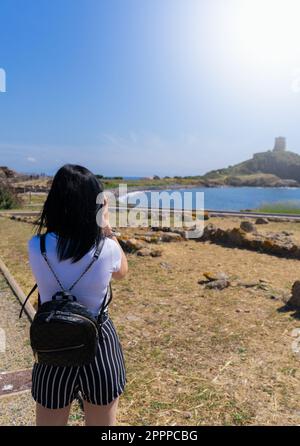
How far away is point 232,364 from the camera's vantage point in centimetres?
382

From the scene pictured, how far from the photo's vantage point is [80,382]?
182 cm

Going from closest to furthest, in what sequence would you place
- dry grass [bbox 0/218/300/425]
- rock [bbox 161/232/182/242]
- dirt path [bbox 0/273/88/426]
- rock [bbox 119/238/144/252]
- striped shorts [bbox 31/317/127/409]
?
striped shorts [bbox 31/317/127/409]
dirt path [bbox 0/273/88/426]
dry grass [bbox 0/218/300/425]
rock [bbox 119/238/144/252]
rock [bbox 161/232/182/242]

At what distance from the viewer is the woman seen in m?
1.75

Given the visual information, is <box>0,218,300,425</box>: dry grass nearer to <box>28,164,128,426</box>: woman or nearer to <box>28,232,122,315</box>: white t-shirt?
<box>28,164,128,426</box>: woman

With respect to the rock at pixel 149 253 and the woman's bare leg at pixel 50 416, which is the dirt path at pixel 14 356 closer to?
the woman's bare leg at pixel 50 416

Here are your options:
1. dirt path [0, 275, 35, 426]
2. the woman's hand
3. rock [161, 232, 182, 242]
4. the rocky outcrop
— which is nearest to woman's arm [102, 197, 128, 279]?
the woman's hand

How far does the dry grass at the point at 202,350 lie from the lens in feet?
10.0

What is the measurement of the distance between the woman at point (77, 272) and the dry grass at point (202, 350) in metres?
1.26

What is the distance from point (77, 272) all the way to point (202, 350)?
2819 millimetres

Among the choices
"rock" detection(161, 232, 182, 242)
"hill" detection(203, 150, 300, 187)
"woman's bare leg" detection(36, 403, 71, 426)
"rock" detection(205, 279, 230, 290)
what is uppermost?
"hill" detection(203, 150, 300, 187)

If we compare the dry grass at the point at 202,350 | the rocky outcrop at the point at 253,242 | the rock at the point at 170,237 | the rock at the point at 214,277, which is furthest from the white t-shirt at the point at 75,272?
the rock at the point at 170,237

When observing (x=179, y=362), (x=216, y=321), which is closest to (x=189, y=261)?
(x=216, y=321)

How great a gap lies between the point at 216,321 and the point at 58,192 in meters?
3.71
